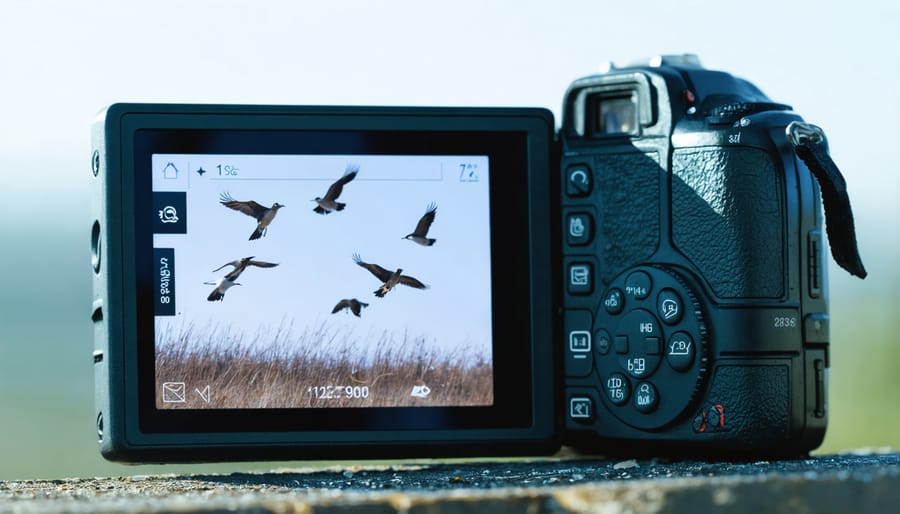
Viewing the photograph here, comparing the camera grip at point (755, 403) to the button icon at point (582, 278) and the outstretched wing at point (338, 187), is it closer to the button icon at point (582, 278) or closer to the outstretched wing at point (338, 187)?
the button icon at point (582, 278)

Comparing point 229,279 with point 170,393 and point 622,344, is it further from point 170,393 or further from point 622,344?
point 622,344

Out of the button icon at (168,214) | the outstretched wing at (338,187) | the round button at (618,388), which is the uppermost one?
the outstretched wing at (338,187)

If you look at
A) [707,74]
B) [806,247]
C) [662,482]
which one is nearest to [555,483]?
[662,482]

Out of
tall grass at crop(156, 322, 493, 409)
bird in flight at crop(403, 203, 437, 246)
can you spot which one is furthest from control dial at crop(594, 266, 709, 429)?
bird in flight at crop(403, 203, 437, 246)

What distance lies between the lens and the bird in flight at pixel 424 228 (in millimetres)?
2283

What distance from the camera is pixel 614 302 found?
7.64ft

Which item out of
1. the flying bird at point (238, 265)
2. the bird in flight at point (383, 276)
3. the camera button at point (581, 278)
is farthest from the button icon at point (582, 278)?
the flying bird at point (238, 265)

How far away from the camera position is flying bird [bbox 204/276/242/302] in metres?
Result: 2.24

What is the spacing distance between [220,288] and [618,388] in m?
0.69

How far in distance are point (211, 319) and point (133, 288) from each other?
0.13 metres

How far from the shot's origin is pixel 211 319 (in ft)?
7.37

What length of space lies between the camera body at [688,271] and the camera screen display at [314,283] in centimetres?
21

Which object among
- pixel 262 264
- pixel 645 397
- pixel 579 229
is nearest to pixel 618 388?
pixel 645 397

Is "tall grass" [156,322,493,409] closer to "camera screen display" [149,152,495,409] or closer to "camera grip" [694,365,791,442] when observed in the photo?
"camera screen display" [149,152,495,409]
